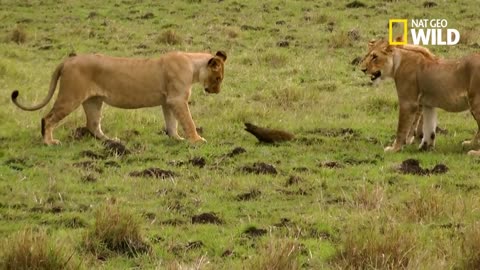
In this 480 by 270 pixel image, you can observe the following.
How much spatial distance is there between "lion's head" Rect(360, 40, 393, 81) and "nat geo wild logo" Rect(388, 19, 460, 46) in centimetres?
748

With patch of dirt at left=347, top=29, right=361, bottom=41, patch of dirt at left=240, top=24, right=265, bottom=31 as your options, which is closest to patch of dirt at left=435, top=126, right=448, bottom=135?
patch of dirt at left=347, top=29, right=361, bottom=41

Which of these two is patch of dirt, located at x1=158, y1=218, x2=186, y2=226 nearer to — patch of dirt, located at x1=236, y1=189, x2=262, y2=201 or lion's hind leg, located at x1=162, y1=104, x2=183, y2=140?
patch of dirt, located at x1=236, y1=189, x2=262, y2=201

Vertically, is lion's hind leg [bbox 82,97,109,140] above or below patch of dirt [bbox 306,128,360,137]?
above

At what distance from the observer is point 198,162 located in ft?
31.8

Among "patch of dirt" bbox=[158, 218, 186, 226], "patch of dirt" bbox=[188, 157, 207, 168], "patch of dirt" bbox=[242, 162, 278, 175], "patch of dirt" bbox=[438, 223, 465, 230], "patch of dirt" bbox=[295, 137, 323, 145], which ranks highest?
"patch of dirt" bbox=[438, 223, 465, 230]

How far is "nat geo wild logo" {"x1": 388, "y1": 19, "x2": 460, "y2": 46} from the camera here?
18578 mm

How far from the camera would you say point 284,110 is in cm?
1295

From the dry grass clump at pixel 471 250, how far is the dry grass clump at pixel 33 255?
2502mm

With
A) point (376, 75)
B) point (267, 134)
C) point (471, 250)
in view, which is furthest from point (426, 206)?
point (267, 134)

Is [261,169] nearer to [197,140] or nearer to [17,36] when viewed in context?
[197,140]

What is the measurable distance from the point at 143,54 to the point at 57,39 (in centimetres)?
269

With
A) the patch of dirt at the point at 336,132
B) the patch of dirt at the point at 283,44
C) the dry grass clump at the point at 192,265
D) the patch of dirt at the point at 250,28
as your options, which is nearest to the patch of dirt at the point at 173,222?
the dry grass clump at the point at 192,265

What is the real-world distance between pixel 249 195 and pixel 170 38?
1097 centimetres

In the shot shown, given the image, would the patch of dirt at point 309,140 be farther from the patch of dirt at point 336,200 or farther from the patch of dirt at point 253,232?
the patch of dirt at point 253,232
